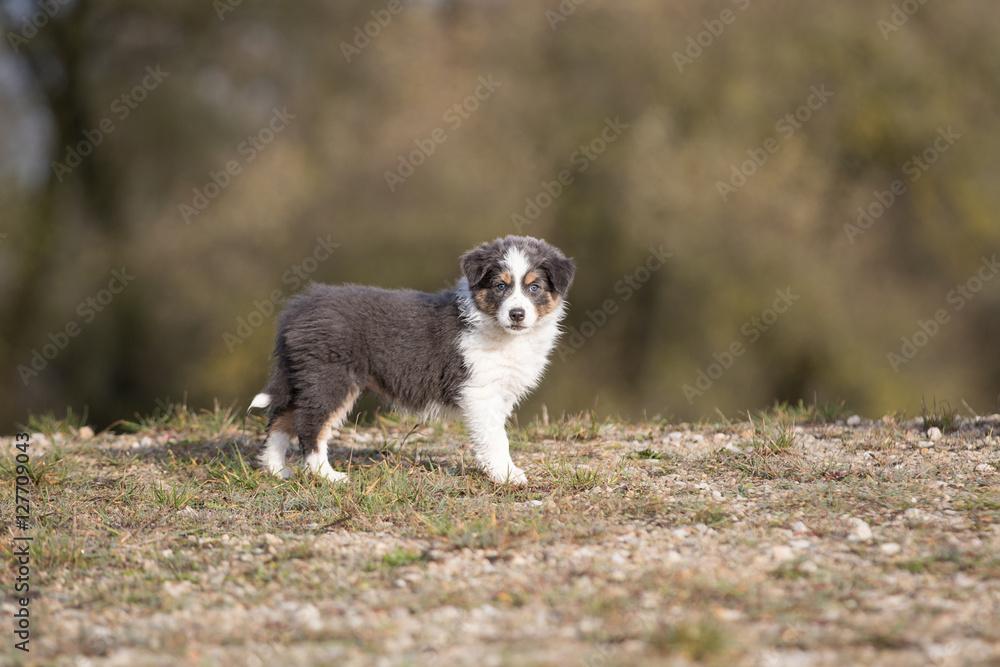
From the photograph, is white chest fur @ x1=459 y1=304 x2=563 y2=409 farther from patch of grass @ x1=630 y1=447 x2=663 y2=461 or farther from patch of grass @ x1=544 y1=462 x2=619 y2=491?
patch of grass @ x1=630 y1=447 x2=663 y2=461

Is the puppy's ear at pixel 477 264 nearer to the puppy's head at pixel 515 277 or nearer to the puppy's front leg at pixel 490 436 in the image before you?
the puppy's head at pixel 515 277

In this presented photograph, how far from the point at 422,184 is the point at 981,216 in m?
8.94

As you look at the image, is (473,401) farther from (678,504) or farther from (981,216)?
(981,216)

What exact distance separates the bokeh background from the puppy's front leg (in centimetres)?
810

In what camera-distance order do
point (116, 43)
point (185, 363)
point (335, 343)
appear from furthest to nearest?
point (116, 43) < point (185, 363) < point (335, 343)

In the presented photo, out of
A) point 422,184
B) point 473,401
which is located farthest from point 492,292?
point 422,184

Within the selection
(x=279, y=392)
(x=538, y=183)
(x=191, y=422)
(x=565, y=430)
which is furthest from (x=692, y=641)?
(x=538, y=183)

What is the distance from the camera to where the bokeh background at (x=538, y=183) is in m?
14.9

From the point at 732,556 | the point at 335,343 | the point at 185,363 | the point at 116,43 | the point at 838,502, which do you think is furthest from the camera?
the point at 116,43

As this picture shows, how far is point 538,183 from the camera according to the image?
15.6 meters

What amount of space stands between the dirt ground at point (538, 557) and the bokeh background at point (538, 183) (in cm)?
778

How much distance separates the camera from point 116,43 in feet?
53.7

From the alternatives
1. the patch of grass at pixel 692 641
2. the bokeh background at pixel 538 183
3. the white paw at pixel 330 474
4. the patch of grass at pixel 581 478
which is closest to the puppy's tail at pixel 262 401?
the white paw at pixel 330 474

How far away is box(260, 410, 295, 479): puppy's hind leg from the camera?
6.54 meters
